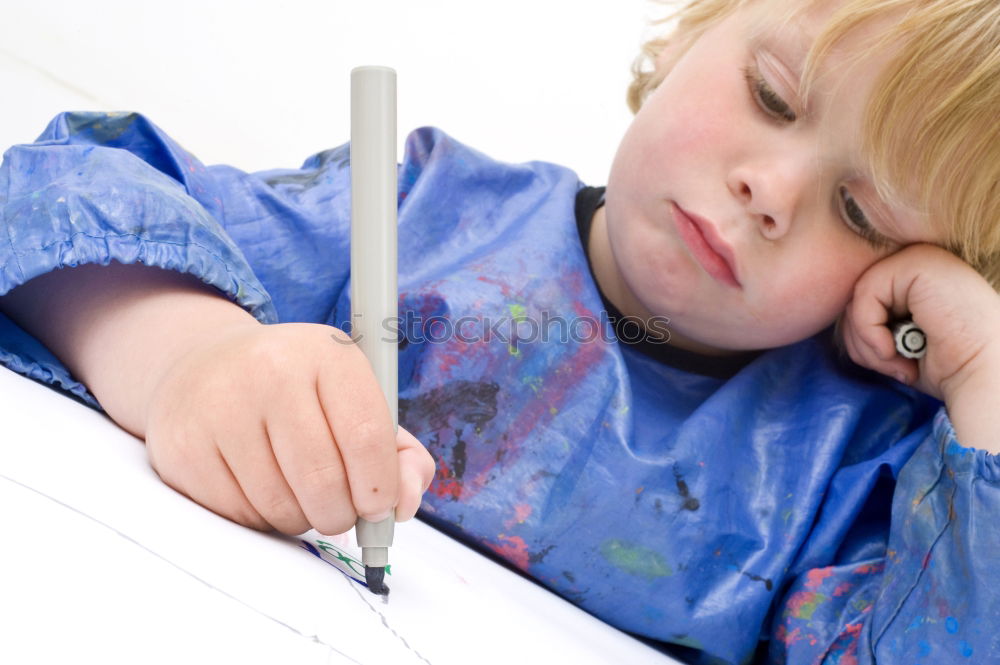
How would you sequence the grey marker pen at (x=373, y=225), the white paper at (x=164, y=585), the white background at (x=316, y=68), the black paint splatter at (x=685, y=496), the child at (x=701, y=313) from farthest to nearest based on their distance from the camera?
the white background at (x=316, y=68) → the black paint splatter at (x=685, y=496) → the child at (x=701, y=313) → the grey marker pen at (x=373, y=225) → the white paper at (x=164, y=585)

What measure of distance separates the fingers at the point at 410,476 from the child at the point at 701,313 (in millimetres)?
126

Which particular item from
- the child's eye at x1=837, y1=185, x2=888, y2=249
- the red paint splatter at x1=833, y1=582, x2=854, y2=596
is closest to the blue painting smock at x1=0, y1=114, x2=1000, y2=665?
the red paint splatter at x1=833, y1=582, x2=854, y2=596

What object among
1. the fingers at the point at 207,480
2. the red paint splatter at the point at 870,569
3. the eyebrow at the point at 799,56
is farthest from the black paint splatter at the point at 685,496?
the fingers at the point at 207,480

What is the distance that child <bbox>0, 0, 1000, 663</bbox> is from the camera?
0.48 metres

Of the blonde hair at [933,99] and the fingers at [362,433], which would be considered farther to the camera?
the blonde hair at [933,99]

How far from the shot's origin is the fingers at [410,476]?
1.18 ft

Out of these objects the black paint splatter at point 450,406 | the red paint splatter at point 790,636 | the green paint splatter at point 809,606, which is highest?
the black paint splatter at point 450,406

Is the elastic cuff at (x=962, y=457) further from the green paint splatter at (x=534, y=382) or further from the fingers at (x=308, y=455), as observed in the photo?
the fingers at (x=308, y=455)

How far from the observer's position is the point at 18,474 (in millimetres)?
290

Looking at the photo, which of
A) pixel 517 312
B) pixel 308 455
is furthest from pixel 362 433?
pixel 517 312

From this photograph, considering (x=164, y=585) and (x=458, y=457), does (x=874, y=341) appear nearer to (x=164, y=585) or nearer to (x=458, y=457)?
(x=458, y=457)

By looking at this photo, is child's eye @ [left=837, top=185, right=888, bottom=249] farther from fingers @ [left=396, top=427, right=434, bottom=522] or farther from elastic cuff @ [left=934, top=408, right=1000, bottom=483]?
fingers @ [left=396, top=427, right=434, bottom=522]

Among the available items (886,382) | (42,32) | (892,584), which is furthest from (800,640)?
(42,32)

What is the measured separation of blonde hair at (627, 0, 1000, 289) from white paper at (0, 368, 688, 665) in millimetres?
342
